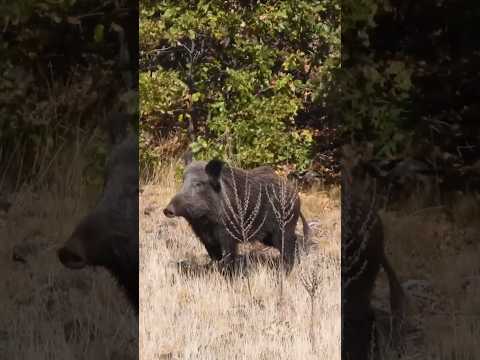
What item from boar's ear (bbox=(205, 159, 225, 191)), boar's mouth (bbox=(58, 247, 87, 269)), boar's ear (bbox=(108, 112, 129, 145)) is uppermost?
boar's ear (bbox=(108, 112, 129, 145))

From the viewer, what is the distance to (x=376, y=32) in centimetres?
398

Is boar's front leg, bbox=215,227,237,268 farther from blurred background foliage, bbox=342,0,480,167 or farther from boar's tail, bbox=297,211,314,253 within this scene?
blurred background foliage, bbox=342,0,480,167

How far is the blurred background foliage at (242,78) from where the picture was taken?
663cm

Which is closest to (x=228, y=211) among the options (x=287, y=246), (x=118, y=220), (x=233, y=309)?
(x=287, y=246)

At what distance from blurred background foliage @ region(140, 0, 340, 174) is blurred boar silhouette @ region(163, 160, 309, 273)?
3.00ft

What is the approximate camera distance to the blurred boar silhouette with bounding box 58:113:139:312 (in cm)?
385

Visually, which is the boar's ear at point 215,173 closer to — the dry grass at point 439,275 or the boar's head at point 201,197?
the boar's head at point 201,197

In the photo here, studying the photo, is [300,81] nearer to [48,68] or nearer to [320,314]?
[320,314]

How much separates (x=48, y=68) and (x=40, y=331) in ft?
4.39

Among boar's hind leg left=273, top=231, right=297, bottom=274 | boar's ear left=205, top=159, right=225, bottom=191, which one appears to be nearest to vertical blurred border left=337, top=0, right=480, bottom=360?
boar's hind leg left=273, top=231, right=297, bottom=274

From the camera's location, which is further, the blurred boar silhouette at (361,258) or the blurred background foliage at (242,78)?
the blurred background foliage at (242,78)

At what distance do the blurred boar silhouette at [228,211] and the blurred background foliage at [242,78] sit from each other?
913mm

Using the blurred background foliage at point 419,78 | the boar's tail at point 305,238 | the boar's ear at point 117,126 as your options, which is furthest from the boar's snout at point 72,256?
the boar's tail at point 305,238

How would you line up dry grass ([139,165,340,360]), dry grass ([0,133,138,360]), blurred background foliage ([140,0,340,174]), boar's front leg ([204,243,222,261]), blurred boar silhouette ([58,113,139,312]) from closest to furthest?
dry grass ([0,133,138,360]), blurred boar silhouette ([58,113,139,312]), dry grass ([139,165,340,360]), boar's front leg ([204,243,222,261]), blurred background foliage ([140,0,340,174])
